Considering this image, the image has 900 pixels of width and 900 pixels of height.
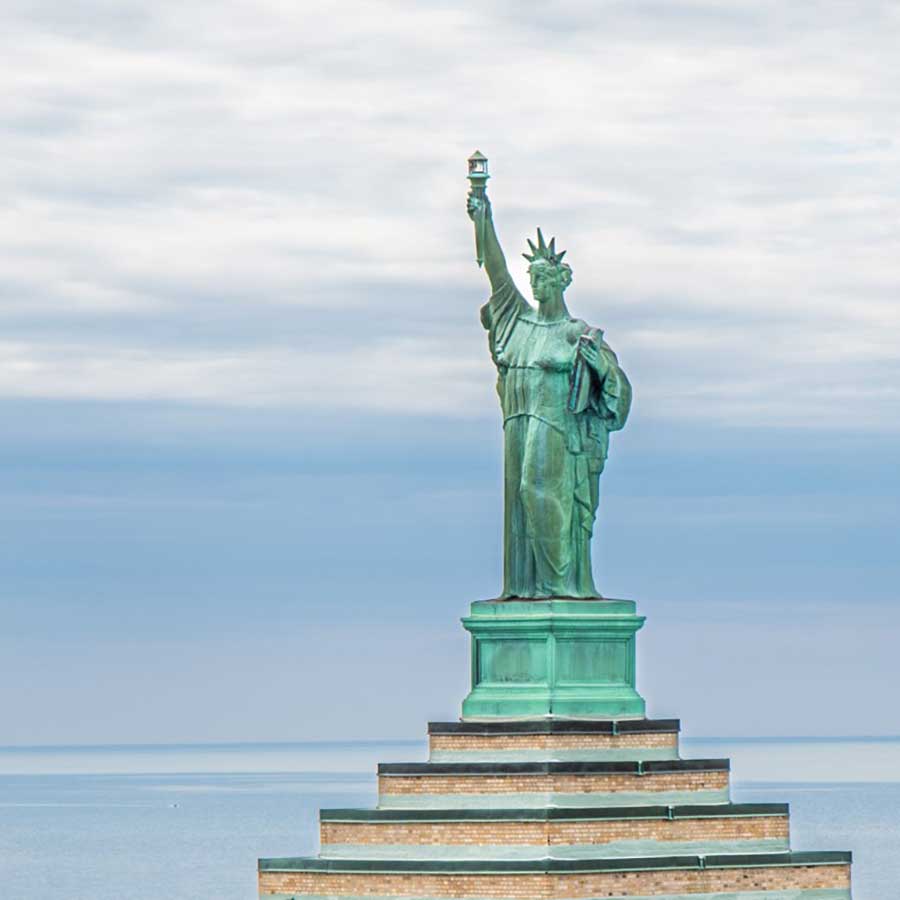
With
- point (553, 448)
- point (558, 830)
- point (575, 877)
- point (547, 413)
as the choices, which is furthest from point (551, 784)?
point (547, 413)

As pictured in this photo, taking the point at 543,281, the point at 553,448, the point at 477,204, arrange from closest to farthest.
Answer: the point at 553,448 → the point at 477,204 → the point at 543,281

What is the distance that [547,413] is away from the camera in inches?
2194

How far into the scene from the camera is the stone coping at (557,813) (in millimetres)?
52438

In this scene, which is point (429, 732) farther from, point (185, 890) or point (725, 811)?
point (185, 890)

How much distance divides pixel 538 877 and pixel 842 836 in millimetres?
110884

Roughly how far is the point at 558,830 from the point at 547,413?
6.97 m

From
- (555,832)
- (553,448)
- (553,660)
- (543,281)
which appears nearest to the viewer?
(555,832)

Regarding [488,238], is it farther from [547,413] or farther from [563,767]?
[563,767]

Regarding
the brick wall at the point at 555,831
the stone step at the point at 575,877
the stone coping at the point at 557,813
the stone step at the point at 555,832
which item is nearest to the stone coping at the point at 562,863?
the stone step at the point at 575,877

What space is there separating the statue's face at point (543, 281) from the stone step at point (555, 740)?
22.2 feet

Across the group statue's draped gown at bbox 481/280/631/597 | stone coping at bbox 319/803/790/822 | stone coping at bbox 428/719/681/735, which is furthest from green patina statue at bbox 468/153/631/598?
stone coping at bbox 319/803/790/822

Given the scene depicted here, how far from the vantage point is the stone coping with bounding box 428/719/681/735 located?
176 ft

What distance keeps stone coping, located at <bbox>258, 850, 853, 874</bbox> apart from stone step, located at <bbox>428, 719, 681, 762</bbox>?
6.24ft

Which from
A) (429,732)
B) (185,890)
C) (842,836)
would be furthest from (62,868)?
(429,732)
